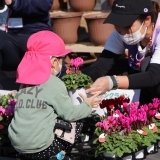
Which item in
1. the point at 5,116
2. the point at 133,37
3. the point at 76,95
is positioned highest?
the point at 133,37

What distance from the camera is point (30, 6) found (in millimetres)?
A: 4113

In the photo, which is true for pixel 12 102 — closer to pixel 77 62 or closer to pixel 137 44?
pixel 77 62

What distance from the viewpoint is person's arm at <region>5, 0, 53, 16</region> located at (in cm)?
407

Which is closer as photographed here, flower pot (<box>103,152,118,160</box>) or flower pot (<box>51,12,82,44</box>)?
flower pot (<box>103,152,118,160</box>)

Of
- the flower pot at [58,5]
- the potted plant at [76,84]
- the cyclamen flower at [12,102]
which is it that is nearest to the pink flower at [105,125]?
the potted plant at [76,84]

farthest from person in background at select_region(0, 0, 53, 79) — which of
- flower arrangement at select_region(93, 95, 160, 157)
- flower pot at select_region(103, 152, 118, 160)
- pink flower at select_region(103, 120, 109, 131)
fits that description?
flower pot at select_region(103, 152, 118, 160)

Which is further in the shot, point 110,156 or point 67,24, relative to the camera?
point 67,24

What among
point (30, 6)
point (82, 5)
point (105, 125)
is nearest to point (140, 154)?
point (105, 125)

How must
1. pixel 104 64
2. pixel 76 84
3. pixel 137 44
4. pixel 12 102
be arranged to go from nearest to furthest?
pixel 76 84, pixel 137 44, pixel 12 102, pixel 104 64

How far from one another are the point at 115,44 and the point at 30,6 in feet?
3.06

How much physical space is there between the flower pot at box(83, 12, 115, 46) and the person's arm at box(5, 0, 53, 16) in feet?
3.30

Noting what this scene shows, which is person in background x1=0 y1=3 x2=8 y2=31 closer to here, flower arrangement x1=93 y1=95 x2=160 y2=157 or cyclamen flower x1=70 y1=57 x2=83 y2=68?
cyclamen flower x1=70 y1=57 x2=83 y2=68

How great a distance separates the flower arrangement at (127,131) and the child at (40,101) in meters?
0.17

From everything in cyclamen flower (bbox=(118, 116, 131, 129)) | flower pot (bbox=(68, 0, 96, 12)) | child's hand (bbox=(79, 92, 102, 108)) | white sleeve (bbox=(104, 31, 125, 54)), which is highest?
white sleeve (bbox=(104, 31, 125, 54))
